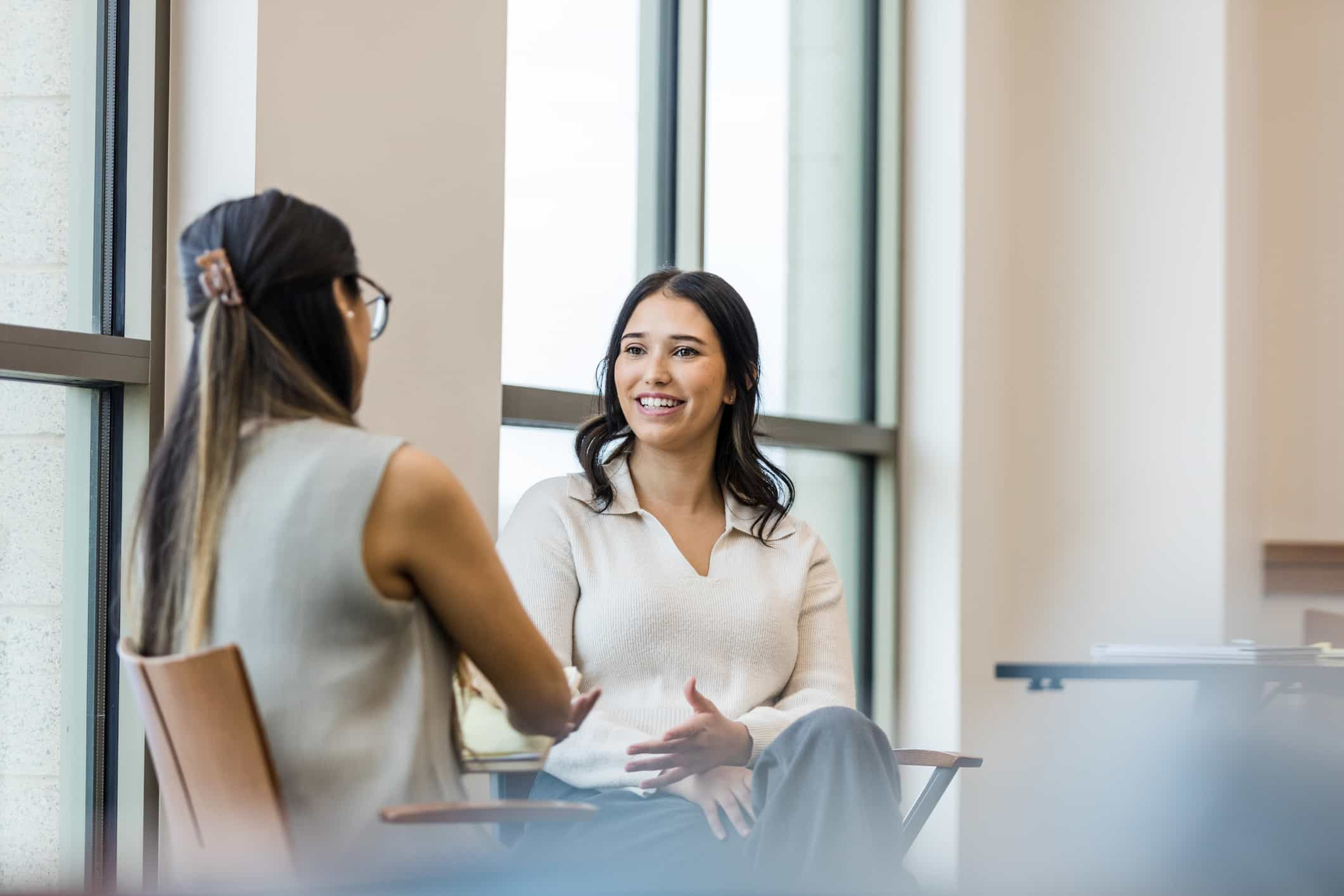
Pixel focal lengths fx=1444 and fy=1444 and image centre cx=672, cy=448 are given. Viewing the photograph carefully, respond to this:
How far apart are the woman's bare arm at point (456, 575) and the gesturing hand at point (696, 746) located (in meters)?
0.50

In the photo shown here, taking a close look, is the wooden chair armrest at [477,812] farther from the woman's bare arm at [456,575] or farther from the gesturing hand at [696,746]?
the gesturing hand at [696,746]

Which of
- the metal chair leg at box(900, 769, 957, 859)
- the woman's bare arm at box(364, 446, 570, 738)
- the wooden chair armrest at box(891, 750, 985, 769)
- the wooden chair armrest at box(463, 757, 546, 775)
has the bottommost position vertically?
the metal chair leg at box(900, 769, 957, 859)

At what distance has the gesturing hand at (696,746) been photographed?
1.87 m

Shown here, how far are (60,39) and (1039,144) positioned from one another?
314 cm

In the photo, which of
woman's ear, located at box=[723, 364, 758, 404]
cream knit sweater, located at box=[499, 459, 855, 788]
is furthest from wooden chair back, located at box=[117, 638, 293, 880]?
Result: woman's ear, located at box=[723, 364, 758, 404]

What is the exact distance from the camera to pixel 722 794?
198cm

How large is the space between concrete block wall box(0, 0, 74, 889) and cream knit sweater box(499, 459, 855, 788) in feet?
2.11

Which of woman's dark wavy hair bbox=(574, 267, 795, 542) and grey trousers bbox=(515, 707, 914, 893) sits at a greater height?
woman's dark wavy hair bbox=(574, 267, 795, 542)

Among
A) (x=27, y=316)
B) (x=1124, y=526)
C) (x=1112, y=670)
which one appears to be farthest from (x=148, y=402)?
(x=1124, y=526)

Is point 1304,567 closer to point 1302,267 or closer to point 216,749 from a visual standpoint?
point 1302,267

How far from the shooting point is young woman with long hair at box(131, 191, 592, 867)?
1.20 metres

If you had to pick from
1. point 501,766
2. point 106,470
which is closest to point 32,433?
point 106,470

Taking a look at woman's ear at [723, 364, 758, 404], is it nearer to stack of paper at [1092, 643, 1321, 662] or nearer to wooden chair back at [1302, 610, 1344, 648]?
stack of paper at [1092, 643, 1321, 662]

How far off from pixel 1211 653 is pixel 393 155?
5.84 ft
